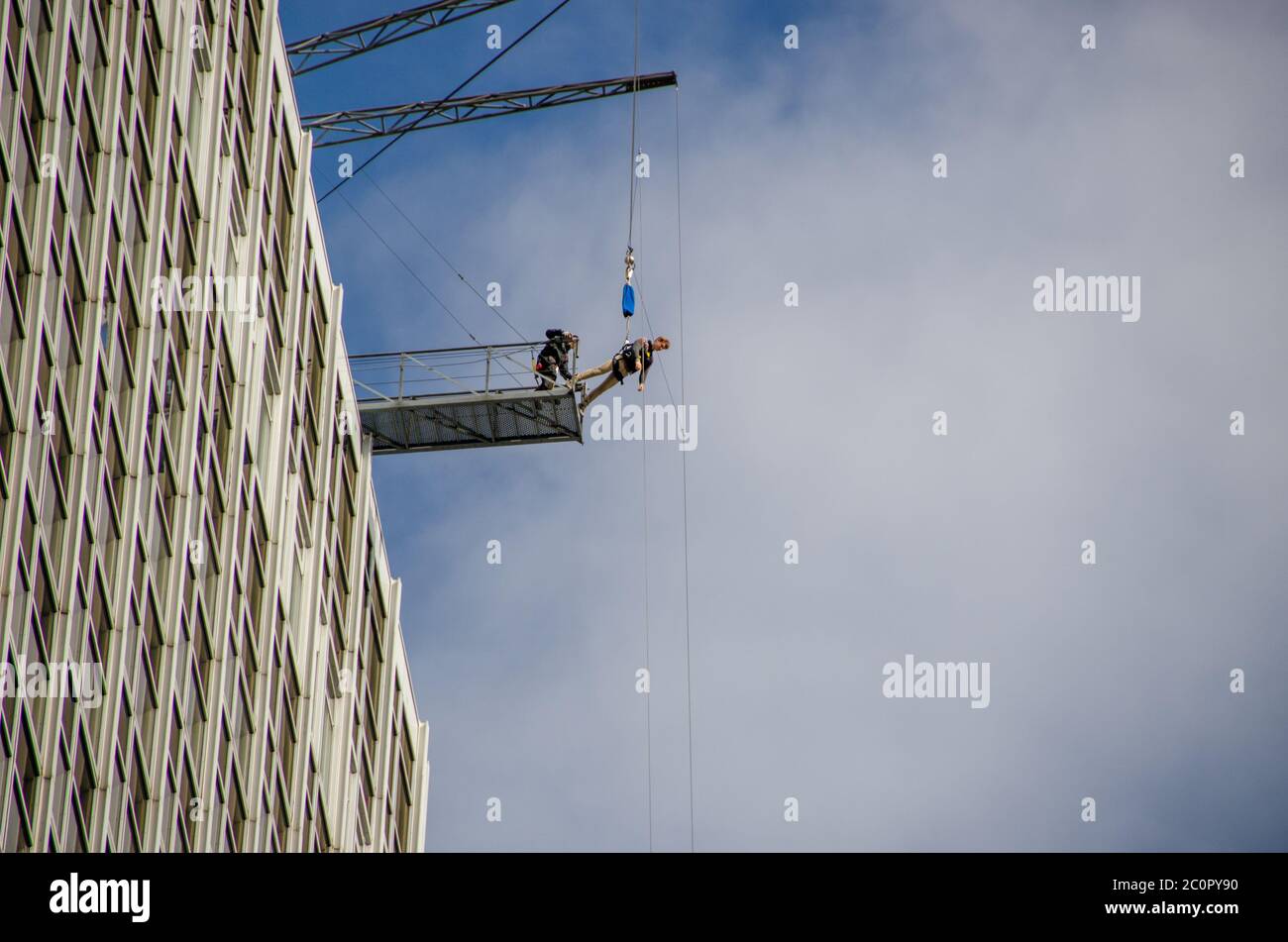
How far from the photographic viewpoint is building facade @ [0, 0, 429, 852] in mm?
53125

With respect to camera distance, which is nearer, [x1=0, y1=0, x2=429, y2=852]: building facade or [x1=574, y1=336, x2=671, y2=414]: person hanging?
[x1=0, y1=0, x2=429, y2=852]: building facade

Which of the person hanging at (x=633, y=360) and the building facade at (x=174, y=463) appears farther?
the person hanging at (x=633, y=360)

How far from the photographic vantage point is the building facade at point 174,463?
53.1 meters

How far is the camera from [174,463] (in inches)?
2440
